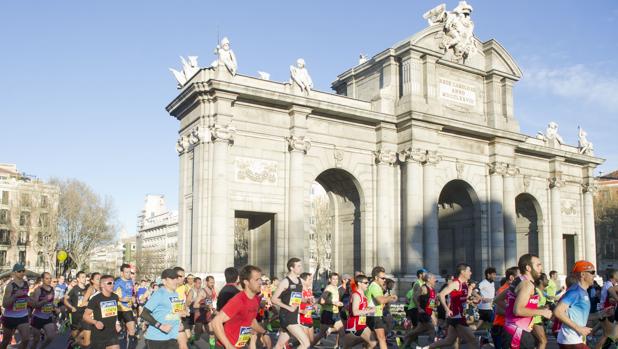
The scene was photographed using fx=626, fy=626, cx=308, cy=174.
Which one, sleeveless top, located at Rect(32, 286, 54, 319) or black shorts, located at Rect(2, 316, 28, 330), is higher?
sleeveless top, located at Rect(32, 286, 54, 319)

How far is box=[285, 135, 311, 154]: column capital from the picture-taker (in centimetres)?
2542

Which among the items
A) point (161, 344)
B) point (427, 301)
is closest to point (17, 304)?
point (161, 344)

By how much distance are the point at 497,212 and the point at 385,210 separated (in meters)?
6.62

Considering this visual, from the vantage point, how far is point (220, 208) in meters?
23.6

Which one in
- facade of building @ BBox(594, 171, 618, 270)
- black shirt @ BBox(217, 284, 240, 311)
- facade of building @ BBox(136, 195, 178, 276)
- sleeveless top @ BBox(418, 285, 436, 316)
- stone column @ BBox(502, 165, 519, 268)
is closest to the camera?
black shirt @ BBox(217, 284, 240, 311)

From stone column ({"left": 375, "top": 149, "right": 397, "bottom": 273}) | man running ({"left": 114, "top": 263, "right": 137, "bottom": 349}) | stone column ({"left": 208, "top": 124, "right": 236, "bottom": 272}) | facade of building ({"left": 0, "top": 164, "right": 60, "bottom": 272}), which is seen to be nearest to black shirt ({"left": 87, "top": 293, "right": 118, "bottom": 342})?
man running ({"left": 114, "top": 263, "right": 137, "bottom": 349})

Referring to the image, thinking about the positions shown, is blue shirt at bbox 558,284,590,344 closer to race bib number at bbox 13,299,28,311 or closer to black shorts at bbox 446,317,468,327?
black shorts at bbox 446,317,468,327

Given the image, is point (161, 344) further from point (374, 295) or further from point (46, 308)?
point (46, 308)

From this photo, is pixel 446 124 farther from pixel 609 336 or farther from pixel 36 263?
pixel 36 263

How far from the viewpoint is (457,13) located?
30.1 metres

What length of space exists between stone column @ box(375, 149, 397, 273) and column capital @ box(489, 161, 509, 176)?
583 cm

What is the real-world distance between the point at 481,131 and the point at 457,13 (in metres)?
5.80

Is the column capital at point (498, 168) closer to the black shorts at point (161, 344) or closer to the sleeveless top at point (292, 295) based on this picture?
the sleeveless top at point (292, 295)

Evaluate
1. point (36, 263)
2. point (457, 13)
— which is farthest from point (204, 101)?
point (36, 263)
